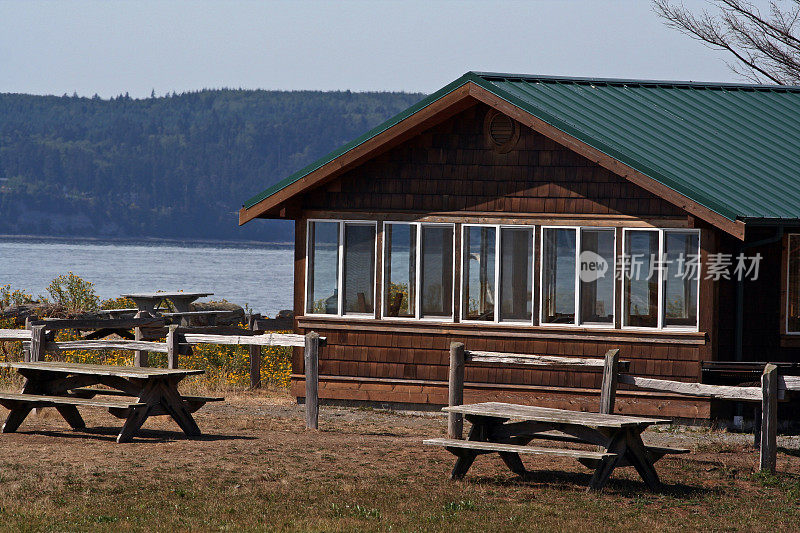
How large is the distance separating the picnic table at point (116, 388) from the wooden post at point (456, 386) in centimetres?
311

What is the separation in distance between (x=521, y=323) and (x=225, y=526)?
28.5ft

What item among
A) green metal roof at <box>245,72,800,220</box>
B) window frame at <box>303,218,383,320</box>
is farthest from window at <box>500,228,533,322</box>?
window frame at <box>303,218,383,320</box>

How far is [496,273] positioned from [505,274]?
0.53 feet

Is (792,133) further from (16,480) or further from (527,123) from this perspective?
(16,480)

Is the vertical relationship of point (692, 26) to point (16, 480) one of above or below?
above

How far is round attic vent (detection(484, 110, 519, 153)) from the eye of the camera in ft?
58.1

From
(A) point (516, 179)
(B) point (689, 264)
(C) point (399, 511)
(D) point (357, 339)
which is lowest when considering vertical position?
(C) point (399, 511)

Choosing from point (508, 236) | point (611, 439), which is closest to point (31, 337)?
point (508, 236)

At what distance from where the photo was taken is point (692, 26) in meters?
33.5

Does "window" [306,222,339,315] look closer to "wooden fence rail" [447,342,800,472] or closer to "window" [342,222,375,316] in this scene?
"window" [342,222,375,316]

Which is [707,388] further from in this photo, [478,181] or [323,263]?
[323,263]

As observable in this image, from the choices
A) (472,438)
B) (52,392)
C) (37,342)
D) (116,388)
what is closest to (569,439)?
(472,438)

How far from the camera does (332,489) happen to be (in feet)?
37.7

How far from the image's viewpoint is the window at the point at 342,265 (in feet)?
60.3
